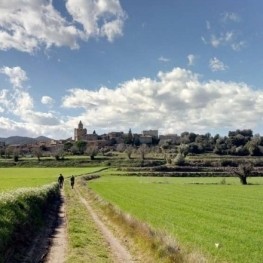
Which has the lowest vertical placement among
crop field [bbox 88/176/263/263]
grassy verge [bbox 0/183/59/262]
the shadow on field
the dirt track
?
crop field [bbox 88/176/263/263]

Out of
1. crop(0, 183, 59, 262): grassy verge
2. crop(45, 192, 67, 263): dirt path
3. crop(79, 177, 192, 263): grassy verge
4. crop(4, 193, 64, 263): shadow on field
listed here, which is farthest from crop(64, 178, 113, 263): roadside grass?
crop(0, 183, 59, 262): grassy verge

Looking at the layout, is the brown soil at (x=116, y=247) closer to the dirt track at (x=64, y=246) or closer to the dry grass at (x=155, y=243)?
the dirt track at (x=64, y=246)

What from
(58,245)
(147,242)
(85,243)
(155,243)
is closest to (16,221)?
(58,245)

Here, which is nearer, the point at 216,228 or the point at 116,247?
the point at 116,247

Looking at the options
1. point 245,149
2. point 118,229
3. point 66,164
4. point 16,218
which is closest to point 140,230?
point 118,229

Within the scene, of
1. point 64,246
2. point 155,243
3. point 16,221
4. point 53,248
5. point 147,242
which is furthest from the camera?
point 16,221

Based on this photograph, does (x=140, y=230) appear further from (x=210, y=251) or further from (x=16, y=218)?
(x=16, y=218)

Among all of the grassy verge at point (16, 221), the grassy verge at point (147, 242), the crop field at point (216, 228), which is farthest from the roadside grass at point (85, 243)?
the crop field at point (216, 228)

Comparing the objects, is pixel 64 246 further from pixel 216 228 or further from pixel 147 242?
pixel 216 228

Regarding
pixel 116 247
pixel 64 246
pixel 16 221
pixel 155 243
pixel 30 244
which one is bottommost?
pixel 116 247

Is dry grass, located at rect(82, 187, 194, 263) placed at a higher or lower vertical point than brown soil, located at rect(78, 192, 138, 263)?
higher

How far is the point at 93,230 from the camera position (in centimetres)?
2639

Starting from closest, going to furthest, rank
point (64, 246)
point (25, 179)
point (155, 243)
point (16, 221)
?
point (155, 243), point (64, 246), point (16, 221), point (25, 179)

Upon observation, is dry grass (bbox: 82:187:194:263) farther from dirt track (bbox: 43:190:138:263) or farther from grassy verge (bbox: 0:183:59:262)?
grassy verge (bbox: 0:183:59:262)
